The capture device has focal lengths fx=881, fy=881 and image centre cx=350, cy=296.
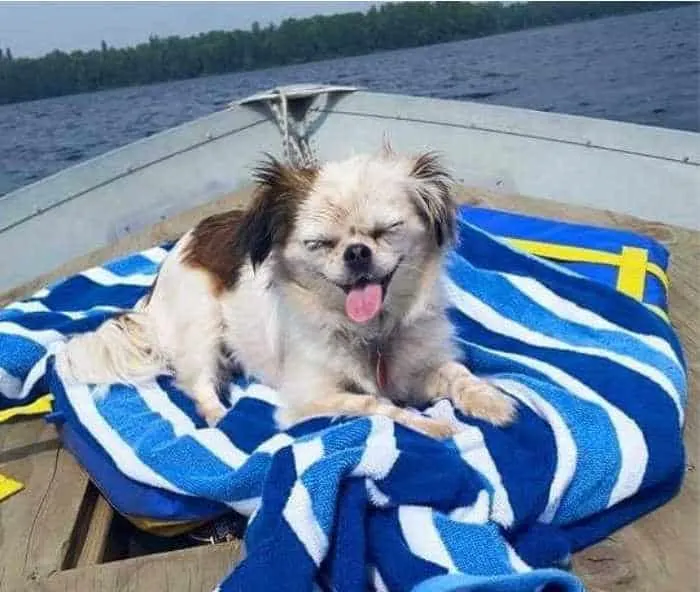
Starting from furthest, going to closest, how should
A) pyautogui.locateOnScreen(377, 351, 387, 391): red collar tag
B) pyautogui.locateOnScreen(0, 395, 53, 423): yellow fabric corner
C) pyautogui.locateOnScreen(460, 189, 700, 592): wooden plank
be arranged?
Answer: pyautogui.locateOnScreen(0, 395, 53, 423): yellow fabric corner, pyautogui.locateOnScreen(377, 351, 387, 391): red collar tag, pyautogui.locateOnScreen(460, 189, 700, 592): wooden plank

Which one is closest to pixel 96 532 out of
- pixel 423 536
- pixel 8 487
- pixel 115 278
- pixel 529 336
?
pixel 8 487

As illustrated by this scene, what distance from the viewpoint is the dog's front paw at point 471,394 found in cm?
237

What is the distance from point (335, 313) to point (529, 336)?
0.79m

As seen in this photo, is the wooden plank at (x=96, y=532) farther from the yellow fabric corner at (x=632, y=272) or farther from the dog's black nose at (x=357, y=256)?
the yellow fabric corner at (x=632, y=272)

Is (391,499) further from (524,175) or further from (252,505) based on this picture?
(524,175)

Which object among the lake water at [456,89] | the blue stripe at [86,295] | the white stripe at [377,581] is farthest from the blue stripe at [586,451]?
the lake water at [456,89]

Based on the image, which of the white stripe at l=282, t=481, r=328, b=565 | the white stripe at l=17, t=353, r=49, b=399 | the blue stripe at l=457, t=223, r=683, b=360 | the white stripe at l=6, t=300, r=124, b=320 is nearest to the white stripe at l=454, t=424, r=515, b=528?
the white stripe at l=282, t=481, r=328, b=565

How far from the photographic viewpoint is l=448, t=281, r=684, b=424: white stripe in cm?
253

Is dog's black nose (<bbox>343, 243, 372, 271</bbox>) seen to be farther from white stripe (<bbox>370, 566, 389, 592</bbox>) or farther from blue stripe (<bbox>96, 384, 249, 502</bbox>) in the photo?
white stripe (<bbox>370, 566, 389, 592</bbox>)

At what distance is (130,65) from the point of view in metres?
14.2

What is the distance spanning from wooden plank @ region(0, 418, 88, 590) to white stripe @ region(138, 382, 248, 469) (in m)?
0.31

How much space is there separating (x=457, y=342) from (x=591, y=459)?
0.84m

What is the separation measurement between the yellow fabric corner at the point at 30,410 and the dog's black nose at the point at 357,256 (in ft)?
4.47

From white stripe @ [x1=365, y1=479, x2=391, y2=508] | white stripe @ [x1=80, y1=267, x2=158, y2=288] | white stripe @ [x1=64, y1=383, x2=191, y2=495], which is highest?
white stripe @ [x1=365, y1=479, x2=391, y2=508]
